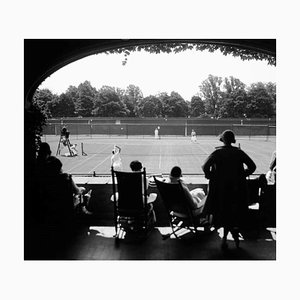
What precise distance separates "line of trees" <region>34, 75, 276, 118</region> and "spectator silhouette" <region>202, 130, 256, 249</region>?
70.4 m

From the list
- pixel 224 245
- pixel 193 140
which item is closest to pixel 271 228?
pixel 224 245

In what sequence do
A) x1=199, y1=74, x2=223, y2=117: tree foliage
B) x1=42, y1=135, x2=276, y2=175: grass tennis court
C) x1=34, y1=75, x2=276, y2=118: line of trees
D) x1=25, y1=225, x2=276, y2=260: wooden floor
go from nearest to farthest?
1. x1=25, y1=225, x2=276, y2=260: wooden floor
2. x1=42, y1=135, x2=276, y2=175: grass tennis court
3. x1=34, y1=75, x2=276, y2=118: line of trees
4. x1=199, y1=74, x2=223, y2=117: tree foliage

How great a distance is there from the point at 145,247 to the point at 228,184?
4.19ft

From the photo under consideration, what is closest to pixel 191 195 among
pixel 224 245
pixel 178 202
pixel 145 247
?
pixel 178 202

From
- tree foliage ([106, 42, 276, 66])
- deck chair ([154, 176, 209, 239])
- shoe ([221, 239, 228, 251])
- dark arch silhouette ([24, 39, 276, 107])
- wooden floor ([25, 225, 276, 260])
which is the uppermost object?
tree foliage ([106, 42, 276, 66])

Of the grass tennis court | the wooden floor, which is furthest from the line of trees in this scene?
the wooden floor

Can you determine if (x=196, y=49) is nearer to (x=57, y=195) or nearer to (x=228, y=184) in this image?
(x=228, y=184)

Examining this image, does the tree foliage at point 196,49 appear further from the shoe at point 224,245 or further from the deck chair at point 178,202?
the shoe at point 224,245

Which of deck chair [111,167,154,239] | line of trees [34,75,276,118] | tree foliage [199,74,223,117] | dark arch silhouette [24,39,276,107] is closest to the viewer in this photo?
deck chair [111,167,154,239]

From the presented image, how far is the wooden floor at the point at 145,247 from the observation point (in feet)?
12.2

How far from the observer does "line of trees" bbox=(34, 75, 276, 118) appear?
7425cm

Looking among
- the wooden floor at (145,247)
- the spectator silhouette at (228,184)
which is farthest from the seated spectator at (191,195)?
the wooden floor at (145,247)

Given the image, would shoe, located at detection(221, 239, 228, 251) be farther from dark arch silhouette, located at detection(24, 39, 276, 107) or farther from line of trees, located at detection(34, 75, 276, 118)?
line of trees, located at detection(34, 75, 276, 118)

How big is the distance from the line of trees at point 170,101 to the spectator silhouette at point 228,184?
7038 cm
